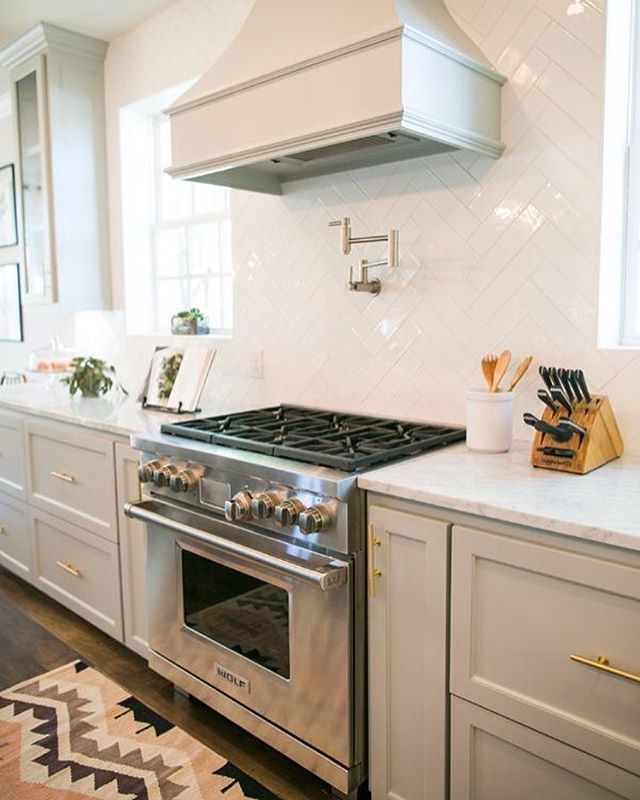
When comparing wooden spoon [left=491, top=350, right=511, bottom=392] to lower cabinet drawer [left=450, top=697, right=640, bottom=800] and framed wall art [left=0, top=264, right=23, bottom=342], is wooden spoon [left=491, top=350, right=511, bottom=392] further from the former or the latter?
framed wall art [left=0, top=264, right=23, bottom=342]

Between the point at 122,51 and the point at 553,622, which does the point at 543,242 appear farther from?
the point at 122,51

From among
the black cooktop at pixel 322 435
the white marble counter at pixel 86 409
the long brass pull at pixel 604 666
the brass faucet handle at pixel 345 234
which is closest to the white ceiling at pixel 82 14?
the brass faucet handle at pixel 345 234

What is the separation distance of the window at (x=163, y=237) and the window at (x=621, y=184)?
5.97 feet

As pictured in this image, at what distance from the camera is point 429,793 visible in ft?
5.18

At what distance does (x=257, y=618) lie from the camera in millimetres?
1893

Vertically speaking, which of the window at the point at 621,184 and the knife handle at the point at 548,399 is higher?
the window at the point at 621,184

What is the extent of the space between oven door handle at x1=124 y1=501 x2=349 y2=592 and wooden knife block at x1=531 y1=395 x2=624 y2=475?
1.85ft

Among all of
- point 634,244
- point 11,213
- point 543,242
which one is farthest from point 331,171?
point 11,213

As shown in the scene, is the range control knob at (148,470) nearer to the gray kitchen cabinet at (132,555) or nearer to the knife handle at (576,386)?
the gray kitchen cabinet at (132,555)

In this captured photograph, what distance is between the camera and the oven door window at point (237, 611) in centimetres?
183

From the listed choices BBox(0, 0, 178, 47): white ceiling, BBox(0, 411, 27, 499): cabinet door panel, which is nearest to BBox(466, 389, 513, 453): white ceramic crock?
BBox(0, 411, 27, 499): cabinet door panel

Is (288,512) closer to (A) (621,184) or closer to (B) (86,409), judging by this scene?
(A) (621,184)

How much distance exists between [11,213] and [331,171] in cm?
269

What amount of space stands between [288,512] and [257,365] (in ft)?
4.02
